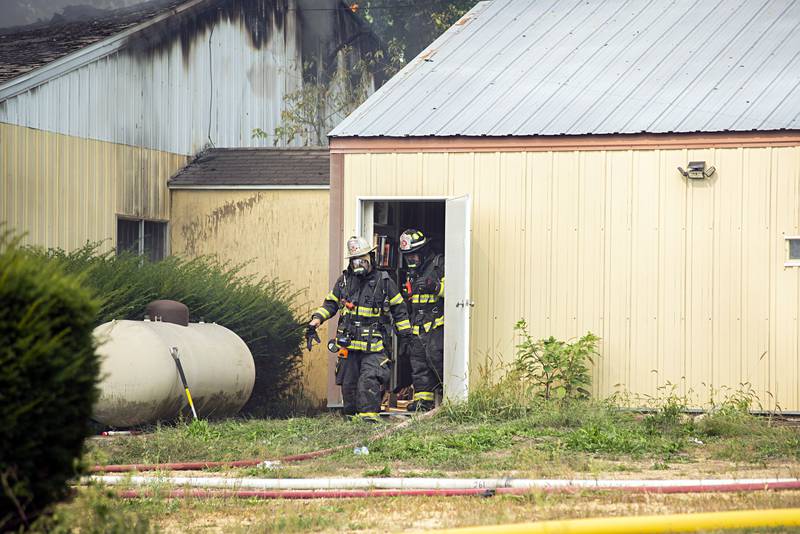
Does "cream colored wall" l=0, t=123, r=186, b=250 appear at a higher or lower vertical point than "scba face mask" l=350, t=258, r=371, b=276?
Result: higher

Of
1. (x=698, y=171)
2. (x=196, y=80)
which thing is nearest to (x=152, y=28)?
(x=196, y=80)

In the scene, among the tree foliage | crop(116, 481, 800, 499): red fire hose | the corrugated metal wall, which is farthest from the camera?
the tree foliage

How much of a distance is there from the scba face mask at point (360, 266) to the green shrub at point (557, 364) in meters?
1.80

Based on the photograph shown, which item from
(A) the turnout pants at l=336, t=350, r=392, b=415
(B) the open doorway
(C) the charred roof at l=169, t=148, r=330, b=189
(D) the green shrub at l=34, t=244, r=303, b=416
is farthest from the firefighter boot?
(C) the charred roof at l=169, t=148, r=330, b=189

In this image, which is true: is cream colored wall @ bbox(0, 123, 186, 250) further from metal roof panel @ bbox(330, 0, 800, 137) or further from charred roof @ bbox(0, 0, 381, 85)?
metal roof panel @ bbox(330, 0, 800, 137)

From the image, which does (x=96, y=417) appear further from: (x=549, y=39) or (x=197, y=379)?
(x=549, y=39)

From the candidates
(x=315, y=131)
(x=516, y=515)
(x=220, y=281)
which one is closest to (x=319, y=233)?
(x=220, y=281)

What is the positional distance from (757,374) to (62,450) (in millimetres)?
8983

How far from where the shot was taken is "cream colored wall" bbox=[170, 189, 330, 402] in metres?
17.0

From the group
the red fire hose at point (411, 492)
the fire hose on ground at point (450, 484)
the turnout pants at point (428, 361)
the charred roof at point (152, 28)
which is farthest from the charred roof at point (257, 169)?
the red fire hose at point (411, 492)

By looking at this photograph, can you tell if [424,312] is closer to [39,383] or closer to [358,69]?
[39,383]

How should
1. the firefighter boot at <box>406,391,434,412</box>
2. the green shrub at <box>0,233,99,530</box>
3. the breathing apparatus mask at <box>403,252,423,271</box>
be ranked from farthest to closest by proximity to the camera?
the breathing apparatus mask at <box>403,252,423,271</box>
the firefighter boot at <box>406,391,434,412</box>
the green shrub at <box>0,233,99,530</box>

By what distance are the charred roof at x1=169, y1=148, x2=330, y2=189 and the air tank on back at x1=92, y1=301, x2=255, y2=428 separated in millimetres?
4143

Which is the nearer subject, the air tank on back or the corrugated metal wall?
the air tank on back
